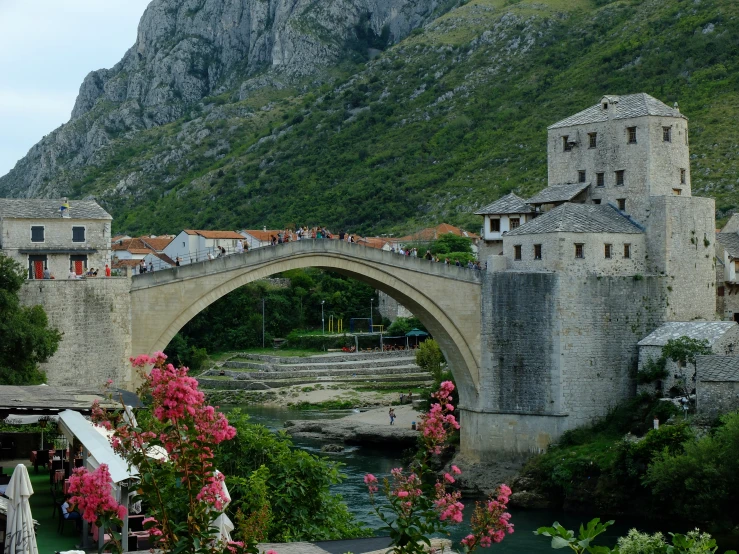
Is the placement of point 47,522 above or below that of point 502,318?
below

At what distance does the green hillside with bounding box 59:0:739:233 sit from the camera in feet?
252

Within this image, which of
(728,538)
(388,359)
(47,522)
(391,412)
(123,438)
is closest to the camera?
(123,438)

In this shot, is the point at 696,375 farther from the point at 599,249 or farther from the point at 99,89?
the point at 99,89

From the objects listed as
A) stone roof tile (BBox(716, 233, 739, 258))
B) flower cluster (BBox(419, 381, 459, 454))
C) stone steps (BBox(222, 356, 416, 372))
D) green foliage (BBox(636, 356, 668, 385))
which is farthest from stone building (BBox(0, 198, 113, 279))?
stone steps (BBox(222, 356, 416, 372))

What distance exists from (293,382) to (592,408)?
30.0m

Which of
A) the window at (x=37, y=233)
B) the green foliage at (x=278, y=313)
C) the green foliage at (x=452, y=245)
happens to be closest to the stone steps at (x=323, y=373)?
the green foliage at (x=278, y=313)

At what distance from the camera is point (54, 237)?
35688mm

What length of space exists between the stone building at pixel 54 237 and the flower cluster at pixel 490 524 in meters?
26.9

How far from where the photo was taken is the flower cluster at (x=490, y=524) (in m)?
9.96

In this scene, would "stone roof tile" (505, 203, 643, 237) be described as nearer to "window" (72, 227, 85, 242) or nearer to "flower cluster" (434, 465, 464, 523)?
"window" (72, 227, 85, 242)

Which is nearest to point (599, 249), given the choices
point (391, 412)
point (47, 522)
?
point (391, 412)

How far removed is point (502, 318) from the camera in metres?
40.2

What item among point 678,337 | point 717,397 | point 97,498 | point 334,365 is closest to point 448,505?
point 97,498

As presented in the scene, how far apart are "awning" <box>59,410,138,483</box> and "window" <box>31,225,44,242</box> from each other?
18590 millimetres
